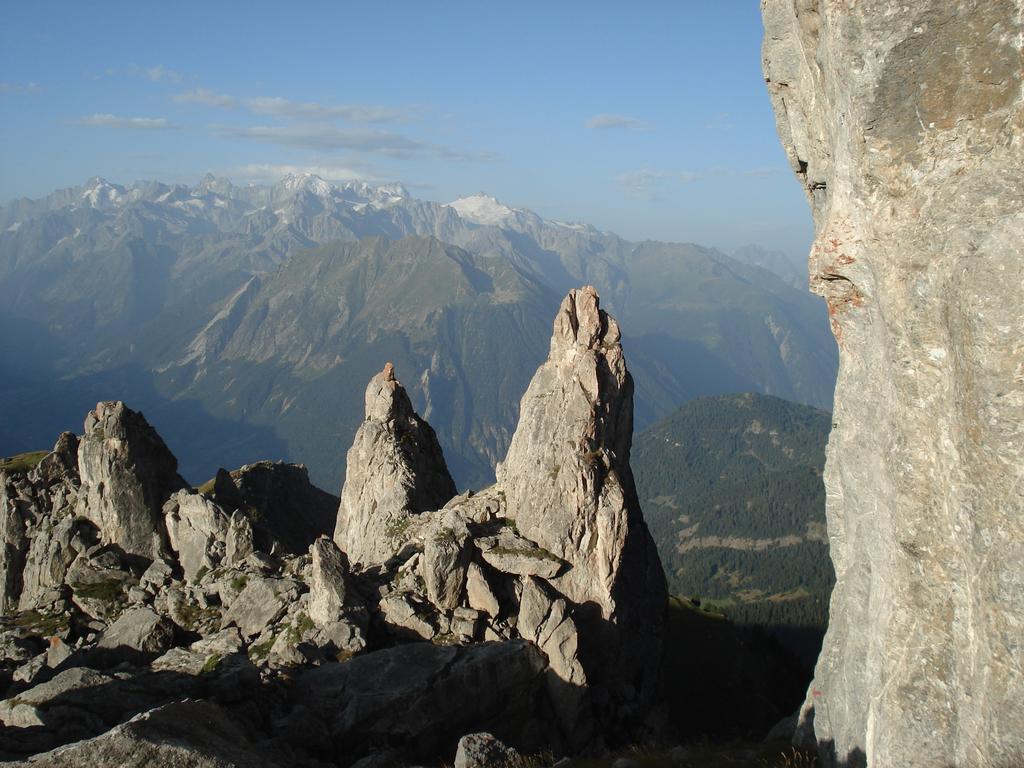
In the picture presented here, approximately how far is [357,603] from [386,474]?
2091 cm

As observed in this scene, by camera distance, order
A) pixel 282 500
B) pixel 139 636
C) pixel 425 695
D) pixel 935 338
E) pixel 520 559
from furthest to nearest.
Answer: pixel 282 500
pixel 520 559
pixel 139 636
pixel 425 695
pixel 935 338

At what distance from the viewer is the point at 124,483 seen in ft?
174

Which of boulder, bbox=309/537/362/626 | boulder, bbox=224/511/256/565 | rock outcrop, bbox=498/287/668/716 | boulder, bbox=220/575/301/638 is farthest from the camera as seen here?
boulder, bbox=224/511/256/565

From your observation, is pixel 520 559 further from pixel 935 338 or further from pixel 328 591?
pixel 935 338

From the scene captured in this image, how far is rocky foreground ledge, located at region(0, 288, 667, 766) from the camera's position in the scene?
2677cm

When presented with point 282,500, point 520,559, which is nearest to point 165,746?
point 520,559

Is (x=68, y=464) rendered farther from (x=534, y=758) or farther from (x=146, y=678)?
(x=534, y=758)

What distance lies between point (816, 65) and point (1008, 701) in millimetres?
14733

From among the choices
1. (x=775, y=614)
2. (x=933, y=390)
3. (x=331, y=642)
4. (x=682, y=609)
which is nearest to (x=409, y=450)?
(x=331, y=642)

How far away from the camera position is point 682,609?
10094 cm

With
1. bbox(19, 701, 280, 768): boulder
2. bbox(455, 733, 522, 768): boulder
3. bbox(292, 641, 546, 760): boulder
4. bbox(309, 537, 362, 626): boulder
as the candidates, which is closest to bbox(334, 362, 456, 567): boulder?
bbox(309, 537, 362, 626): boulder

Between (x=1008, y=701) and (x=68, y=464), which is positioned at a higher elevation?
(x=1008, y=701)

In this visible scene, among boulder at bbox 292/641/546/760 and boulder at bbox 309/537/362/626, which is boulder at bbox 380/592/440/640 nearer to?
boulder at bbox 309/537/362/626

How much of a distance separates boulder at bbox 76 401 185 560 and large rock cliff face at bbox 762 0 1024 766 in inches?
1867
